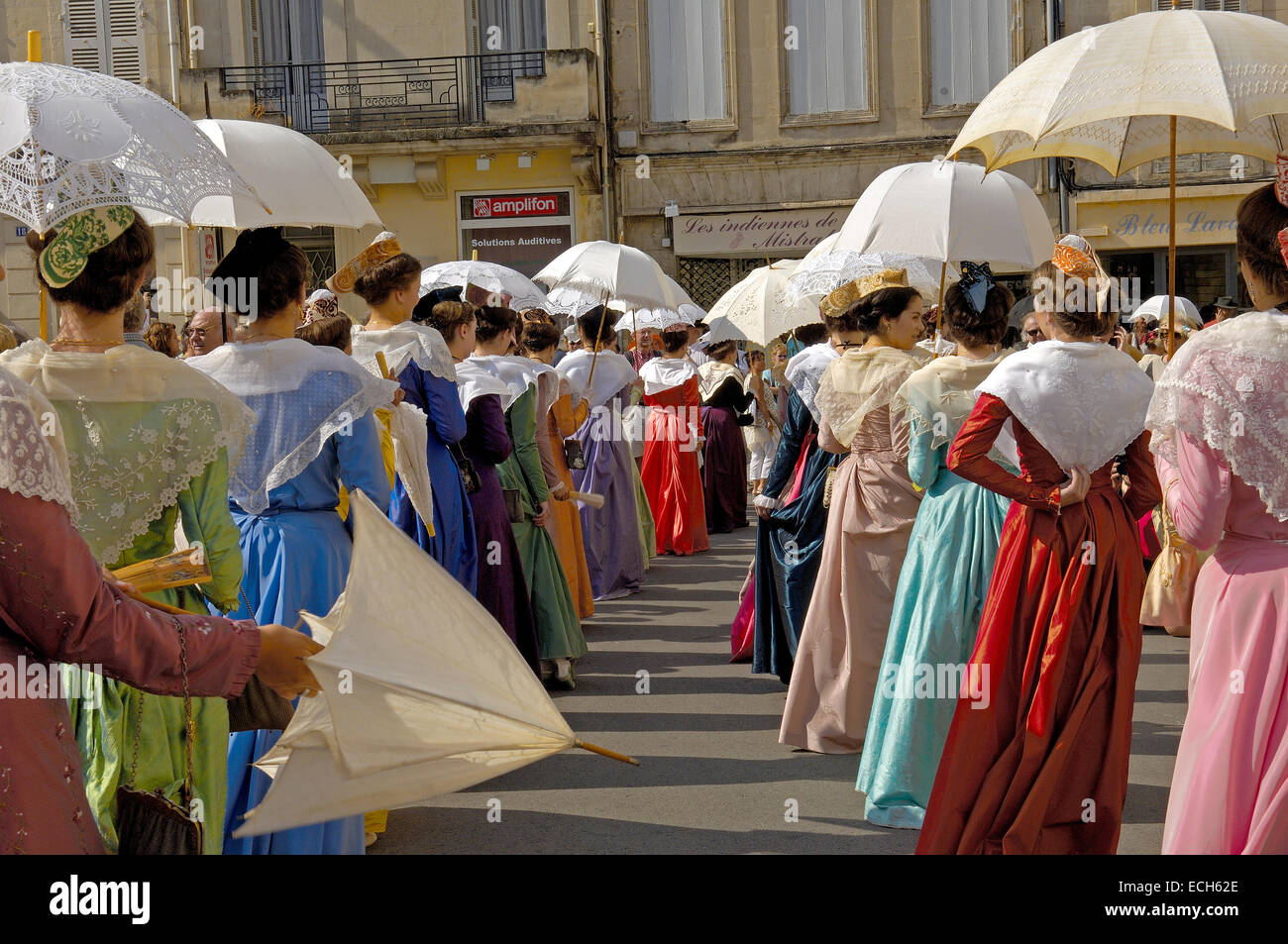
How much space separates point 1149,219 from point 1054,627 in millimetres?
19301

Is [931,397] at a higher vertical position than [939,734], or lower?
higher

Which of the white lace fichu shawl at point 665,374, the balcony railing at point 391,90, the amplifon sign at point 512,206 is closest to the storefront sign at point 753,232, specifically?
the amplifon sign at point 512,206

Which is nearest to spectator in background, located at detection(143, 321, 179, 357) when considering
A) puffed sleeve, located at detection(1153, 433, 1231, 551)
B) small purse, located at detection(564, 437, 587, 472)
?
small purse, located at detection(564, 437, 587, 472)

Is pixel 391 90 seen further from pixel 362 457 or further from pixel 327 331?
pixel 362 457

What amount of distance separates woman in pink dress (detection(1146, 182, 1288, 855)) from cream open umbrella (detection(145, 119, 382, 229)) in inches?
117

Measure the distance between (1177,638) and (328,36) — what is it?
59.2 ft

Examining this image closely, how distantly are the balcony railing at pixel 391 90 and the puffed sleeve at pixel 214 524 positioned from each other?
19.8 meters

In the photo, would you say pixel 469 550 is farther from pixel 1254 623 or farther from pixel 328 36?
pixel 328 36

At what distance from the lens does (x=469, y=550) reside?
269 inches

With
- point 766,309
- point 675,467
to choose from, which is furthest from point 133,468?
point 675,467

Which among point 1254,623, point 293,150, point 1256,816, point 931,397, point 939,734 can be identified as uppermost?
point 293,150

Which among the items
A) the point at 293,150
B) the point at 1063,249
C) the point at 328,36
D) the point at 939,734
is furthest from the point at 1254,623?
the point at 328,36

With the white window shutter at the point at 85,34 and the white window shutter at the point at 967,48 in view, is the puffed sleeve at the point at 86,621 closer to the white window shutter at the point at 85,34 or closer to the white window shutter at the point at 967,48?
the white window shutter at the point at 967,48

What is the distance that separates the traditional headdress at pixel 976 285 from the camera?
5258 millimetres
